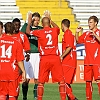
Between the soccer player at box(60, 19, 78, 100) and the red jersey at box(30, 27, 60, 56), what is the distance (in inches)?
26.2

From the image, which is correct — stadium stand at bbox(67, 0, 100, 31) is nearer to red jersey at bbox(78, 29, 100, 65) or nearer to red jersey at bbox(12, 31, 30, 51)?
red jersey at bbox(78, 29, 100, 65)

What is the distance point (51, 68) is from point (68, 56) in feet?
3.19

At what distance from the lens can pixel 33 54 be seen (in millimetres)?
12859

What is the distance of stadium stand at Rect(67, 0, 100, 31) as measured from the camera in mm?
25919

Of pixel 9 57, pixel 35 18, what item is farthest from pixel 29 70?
pixel 9 57

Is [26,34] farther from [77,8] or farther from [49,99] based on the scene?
[77,8]

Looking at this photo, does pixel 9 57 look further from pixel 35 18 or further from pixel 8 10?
pixel 8 10

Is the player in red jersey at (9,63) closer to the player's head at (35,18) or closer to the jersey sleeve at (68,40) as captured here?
the jersey sleeve at (68,40)

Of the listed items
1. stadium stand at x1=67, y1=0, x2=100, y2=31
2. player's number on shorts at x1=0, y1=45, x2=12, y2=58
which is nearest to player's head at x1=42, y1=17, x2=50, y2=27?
player's number on shorts at x1=0, y1=45, x2=12, y2=58

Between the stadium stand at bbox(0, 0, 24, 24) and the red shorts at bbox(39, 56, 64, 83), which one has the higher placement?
the stadium stand at bbox(0, 0, 24, 24)

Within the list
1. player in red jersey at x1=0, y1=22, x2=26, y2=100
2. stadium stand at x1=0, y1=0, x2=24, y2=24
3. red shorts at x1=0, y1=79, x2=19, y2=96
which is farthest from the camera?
stadium stand at x1=0, y1=0, x2=24, y2=24

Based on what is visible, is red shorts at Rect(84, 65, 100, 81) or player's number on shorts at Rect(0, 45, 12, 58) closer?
player's number on shorts at Rect(0, 45, 12, 58)

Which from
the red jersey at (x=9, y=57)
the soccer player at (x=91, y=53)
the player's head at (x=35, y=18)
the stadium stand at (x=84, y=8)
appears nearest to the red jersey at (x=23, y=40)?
the player's head at (x=35, y=18)

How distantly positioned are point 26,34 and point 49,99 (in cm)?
184
